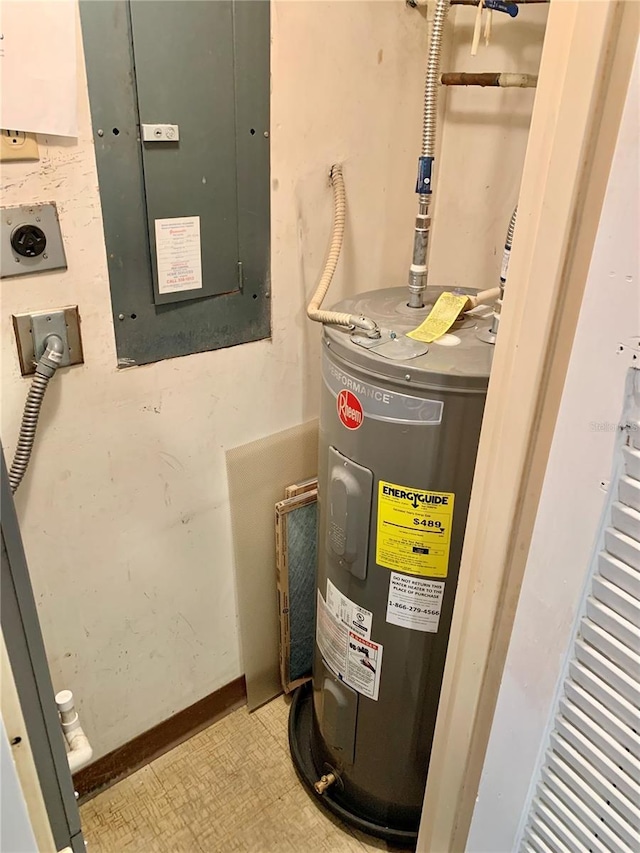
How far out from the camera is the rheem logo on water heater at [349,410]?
3.68 ft

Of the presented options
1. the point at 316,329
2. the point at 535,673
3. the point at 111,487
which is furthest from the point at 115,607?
the point at 535,673

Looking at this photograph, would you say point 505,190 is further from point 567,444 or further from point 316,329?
point 567,444

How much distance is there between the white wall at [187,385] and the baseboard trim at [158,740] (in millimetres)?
35

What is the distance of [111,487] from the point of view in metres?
1.32

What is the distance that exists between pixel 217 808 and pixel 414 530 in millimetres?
911

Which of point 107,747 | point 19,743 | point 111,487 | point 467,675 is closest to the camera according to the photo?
point 19,743

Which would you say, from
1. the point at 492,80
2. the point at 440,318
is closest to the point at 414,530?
the point at 440,318

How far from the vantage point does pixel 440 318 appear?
117 centimetres

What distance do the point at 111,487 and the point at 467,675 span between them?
0.77 metres

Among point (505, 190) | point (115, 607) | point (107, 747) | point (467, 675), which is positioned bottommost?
point (107, 747)

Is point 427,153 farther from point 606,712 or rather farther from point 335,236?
point 606,712

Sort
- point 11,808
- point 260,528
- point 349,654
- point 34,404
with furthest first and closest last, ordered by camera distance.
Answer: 1. point 260,528
2. point 349,654
3. point 34,404
4. point 11,808

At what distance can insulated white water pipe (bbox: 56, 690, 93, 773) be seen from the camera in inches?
37.3

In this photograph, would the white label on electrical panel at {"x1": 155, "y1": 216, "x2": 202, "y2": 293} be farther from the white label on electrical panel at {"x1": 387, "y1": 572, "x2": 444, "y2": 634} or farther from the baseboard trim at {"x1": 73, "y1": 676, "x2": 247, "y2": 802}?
the baseboard trim at {"x1": 73, "y1": 676, "x2": 247, "y2": 802}
